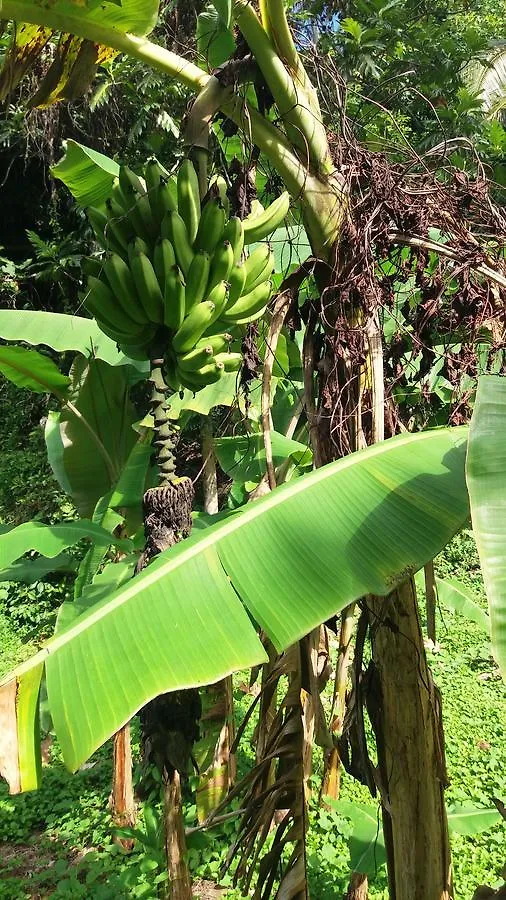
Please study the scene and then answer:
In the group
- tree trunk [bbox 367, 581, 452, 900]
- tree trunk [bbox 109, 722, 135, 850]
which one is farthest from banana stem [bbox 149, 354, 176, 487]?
tree trunk [bbox 109, 722, 135, 850]

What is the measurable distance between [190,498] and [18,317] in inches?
60.8

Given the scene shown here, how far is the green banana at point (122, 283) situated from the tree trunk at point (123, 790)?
71.7 inches

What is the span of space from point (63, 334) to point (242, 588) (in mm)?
1629

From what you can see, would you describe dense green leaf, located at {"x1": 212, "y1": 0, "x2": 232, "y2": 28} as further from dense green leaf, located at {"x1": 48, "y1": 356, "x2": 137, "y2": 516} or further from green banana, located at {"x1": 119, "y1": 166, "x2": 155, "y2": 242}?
dense green leaf, located at {"x1": 48, "y1": 356, "x2": 137, "y2": 516}

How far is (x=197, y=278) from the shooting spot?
1.14 meters

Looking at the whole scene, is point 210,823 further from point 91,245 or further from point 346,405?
point 91,245

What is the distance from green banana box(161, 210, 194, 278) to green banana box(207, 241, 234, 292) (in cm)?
5

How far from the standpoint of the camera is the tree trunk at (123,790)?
2.38 meters

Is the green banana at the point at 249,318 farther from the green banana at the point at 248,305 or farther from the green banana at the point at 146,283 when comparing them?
the green banana at the point at 146,283

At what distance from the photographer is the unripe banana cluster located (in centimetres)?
110

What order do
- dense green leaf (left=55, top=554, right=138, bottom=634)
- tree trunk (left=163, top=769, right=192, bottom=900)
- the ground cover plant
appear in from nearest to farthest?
1. the ground cover plant
2. tree trunk (left=163, top=769, right=192, bottom=900)
3. dense green leaf (left=55, top=554, right=138, bottom=634)

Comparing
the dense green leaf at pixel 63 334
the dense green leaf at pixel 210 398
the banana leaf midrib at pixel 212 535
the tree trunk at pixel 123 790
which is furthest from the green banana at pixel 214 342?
the tree trunk at pixel 123 790

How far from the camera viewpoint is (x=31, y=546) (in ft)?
5.72

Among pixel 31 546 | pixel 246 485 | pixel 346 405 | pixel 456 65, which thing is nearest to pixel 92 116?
pixel 456 65
